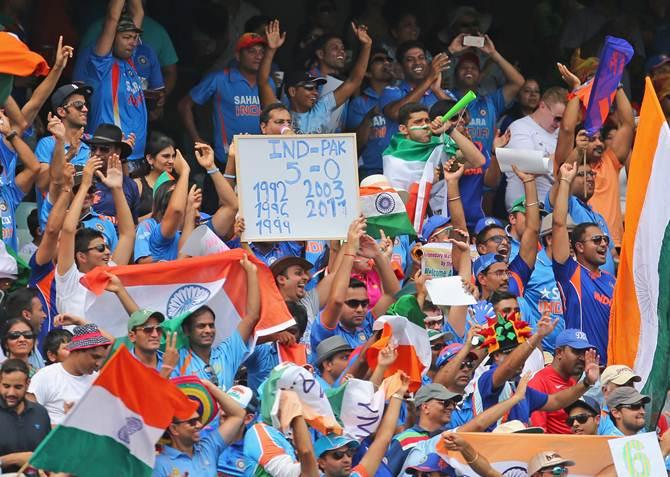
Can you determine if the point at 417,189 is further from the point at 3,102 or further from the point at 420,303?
the point at 3,102

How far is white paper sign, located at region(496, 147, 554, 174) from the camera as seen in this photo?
14977mm

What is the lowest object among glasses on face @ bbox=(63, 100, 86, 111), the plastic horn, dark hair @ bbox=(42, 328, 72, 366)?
dark hair @ bbox=(42, 328, 72, 366)

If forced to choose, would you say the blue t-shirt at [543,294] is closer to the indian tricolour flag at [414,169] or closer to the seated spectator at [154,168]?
the indian tricolour flag at [414,169]

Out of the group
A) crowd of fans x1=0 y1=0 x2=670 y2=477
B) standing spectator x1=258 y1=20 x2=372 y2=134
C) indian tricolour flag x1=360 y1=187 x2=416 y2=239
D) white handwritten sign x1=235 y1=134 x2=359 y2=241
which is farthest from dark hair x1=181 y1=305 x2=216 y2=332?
standing spectator x1=258 y1=20 x2=372 y2=134

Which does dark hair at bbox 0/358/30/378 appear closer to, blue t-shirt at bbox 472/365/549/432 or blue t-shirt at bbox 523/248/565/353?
blue t-shirt at bbox 472/365/549/432

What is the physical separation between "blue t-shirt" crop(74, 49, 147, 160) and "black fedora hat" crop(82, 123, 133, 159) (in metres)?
1.04

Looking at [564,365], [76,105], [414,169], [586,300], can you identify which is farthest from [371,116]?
[564,365]

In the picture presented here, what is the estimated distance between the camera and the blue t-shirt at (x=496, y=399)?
1212cm

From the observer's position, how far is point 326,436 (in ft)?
35.3

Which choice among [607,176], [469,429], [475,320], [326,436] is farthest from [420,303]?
[607,176]

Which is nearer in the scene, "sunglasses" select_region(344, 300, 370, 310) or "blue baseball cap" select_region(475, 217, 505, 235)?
"sunglasses" select_region(344, 300, 370, 310)

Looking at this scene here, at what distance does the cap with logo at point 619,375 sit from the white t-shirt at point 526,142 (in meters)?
4.07

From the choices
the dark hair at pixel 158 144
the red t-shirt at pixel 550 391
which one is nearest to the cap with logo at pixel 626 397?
the red t-shirt at pixel 550 391

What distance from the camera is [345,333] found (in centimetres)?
1248
